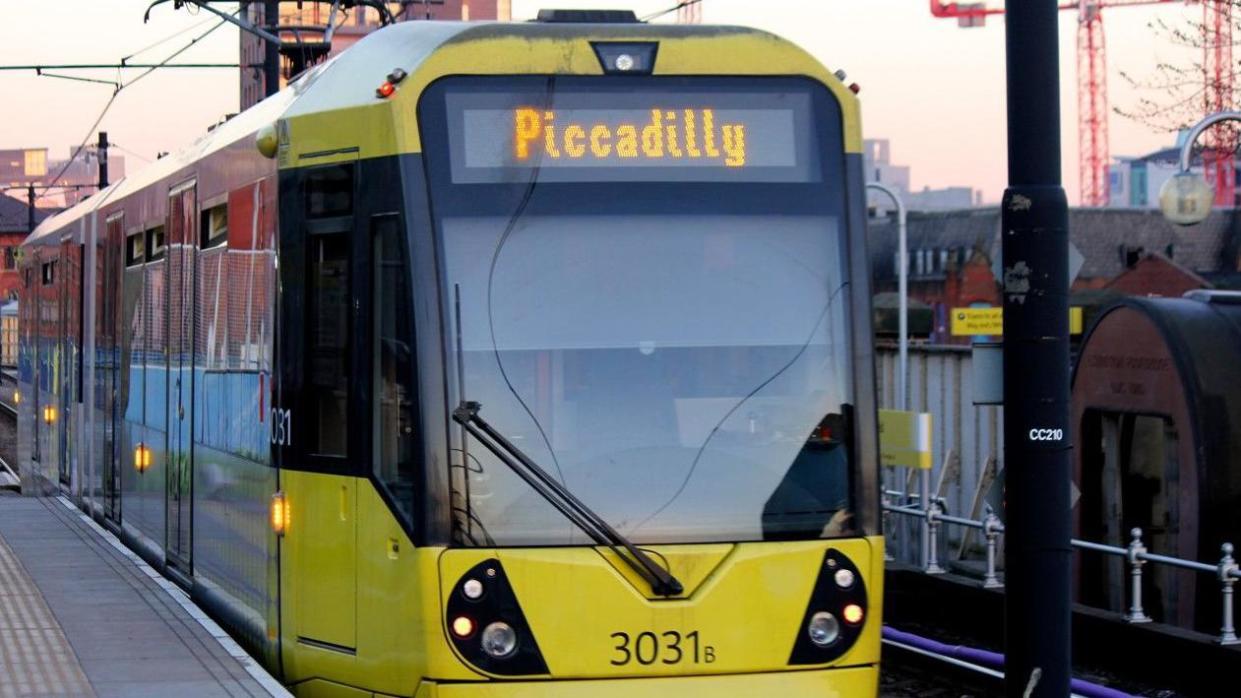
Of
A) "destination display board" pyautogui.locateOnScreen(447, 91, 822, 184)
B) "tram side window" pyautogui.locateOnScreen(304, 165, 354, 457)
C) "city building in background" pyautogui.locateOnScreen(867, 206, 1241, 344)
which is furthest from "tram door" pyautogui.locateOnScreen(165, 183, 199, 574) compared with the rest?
"city building in background" pyautogui.locateOnScreen(867, 206, 1241, 344)

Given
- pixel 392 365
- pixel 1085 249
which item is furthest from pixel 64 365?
pixel 1085 249

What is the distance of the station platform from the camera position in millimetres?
8797

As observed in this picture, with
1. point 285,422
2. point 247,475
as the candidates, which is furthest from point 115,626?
point 285,422

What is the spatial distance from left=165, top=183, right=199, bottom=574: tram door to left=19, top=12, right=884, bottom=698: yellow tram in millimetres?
3393

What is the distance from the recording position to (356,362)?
25.8 feet

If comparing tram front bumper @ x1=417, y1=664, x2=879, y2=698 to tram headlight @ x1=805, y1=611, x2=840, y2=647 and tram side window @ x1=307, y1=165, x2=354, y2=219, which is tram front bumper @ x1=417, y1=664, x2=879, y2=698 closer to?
tram headlight @ x1=805, y1=611, x2=840, y2=647

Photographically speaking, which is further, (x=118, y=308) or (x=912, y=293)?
(x=912, y=293)

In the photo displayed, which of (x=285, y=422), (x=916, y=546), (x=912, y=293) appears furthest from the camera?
(x=912, y=293)

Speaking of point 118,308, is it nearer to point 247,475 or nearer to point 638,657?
point 247,475

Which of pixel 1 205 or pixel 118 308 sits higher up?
pixel 1 205

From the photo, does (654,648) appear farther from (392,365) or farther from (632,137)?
(632,137)

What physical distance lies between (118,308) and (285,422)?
7.20 meters

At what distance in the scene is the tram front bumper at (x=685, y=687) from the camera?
729cm

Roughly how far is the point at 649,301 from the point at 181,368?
5196 millimetres
